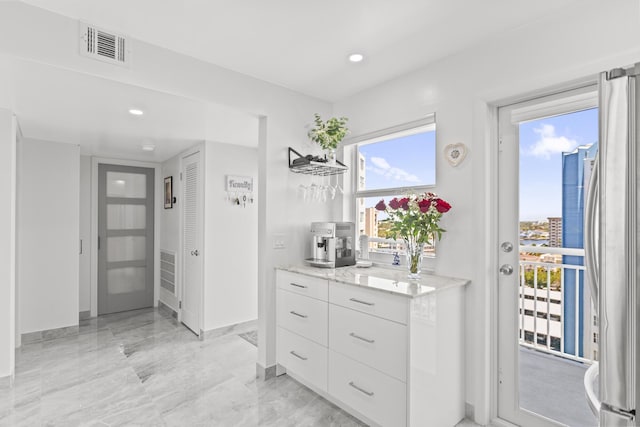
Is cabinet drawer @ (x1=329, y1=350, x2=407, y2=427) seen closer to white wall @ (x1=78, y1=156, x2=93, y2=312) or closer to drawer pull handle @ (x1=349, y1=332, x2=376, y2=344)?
drawer pull handle @ (x1=349, y1=332, x2=376, y2=344)

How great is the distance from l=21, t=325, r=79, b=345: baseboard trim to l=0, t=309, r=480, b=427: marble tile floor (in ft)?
0.22

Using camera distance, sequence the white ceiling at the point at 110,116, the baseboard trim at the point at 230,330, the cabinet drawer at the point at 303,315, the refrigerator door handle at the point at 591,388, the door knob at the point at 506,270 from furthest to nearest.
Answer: the baseboard trim at the point at 230,330 → the cabinet drawer at the point at 303,315 → the white ceiling at the point at 110,116 → the door knob at the point at 506,270 → the refrigerator door handle at the point at 591,388

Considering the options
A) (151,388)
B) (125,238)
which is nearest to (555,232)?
(151,388)

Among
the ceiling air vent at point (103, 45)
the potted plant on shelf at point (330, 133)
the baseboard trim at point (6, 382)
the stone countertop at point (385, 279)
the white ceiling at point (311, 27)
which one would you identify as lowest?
the baseboard trim at point (6, 382)

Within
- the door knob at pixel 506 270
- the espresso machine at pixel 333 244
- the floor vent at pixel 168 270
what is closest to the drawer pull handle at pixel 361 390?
the espresso machine at pixel 333 244

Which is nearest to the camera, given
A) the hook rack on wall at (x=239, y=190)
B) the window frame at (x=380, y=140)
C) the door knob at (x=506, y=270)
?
the door knob at (x=506, y=270)

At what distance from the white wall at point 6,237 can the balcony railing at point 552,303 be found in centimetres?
380

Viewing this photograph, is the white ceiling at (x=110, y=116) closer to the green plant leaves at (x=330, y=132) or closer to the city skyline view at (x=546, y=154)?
the green plant leaves at (x=330, y=132)

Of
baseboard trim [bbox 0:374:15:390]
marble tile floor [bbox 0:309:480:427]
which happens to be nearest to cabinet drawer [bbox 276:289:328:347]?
marble tile floor [bbox 0:309:480:427]

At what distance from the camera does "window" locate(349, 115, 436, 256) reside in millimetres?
2486

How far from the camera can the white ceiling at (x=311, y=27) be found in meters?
1.71

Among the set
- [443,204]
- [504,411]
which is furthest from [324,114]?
[504,411]

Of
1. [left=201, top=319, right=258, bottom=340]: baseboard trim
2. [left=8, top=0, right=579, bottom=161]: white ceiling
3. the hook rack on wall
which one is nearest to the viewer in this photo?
[left=8, top=0, right=579, bottom=161]: white ceiling

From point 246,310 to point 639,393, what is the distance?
146 inches
